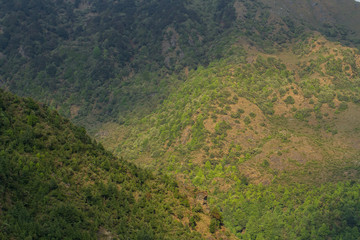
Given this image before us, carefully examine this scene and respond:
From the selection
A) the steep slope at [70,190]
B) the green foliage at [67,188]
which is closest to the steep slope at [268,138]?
the steep slope at [70,190]

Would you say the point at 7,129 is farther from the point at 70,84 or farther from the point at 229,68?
the point at 70,84

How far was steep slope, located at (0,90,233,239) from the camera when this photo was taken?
44.5 metres

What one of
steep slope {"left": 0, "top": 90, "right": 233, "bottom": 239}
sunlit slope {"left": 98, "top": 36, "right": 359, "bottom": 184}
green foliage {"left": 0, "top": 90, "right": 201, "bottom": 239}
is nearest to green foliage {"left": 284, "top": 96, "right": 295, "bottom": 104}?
sunlit slope {"left": 98, "top": 36, "right": 359, "bottom": 184}

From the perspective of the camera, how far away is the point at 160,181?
222 ft

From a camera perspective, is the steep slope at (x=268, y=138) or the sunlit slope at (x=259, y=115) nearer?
the steep slope at (x=268, y=138)

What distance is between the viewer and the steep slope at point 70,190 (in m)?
44.5

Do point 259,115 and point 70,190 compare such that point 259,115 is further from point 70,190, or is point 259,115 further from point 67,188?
point 67,188

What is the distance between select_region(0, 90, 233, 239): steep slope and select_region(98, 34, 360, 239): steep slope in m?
54.9

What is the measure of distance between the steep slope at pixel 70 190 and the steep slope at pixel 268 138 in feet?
180

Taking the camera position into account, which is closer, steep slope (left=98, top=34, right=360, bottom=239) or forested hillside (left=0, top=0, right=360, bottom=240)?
forested hillside (left=0, top=0, right=360, bottom=240)

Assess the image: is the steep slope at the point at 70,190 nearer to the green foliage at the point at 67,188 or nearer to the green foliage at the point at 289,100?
the green foliage at the point at 67,188

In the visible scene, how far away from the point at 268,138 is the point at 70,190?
308 ft

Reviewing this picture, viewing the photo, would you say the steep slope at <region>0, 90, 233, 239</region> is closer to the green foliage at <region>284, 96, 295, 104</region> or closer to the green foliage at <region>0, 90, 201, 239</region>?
the green foliage at <region>0, 90, 201, 239</region>

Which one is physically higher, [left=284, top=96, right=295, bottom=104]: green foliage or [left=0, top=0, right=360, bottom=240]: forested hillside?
[left=284, top=96, right=295, bottom=104]: green foliage
